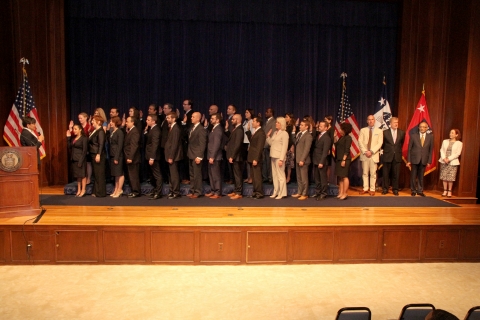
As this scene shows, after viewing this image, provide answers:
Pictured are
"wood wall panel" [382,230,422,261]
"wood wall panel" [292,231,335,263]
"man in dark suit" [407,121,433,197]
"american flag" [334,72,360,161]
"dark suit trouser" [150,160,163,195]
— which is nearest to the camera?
"wood wall panel" [292,231,335,263]

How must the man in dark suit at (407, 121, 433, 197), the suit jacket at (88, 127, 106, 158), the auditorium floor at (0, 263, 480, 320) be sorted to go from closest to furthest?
1. the auditorium floor at (0, 263, 480, 320)
2. the suit jacket at (88, 127, 106, 158)
3. the man in dark suit at (407, 121, 433, 197)

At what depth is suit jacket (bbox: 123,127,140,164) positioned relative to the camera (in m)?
7.66

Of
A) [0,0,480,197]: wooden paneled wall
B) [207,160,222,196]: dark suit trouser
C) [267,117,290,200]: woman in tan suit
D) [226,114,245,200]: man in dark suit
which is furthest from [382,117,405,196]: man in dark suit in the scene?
[207,160,222,196]: dark suit trouser

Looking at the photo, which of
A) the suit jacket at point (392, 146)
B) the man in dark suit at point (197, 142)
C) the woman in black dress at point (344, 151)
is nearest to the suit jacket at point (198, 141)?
the man in dark suit at point (197, 142)

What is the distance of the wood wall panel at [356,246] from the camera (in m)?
6.02

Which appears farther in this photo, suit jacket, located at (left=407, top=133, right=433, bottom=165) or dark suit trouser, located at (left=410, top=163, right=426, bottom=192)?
dark suit trouser, located at (left=410, top=163, right=426, bottom=192)

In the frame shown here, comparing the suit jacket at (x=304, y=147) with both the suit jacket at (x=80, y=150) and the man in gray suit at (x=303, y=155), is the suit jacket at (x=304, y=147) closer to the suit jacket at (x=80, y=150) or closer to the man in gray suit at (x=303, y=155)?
the man in gray suit at (x=303, y=155)

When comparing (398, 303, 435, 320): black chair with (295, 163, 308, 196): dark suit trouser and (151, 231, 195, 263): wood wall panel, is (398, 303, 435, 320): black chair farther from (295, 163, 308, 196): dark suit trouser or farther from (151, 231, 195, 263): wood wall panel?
(295, 163, 308, 196): dark suit trouser

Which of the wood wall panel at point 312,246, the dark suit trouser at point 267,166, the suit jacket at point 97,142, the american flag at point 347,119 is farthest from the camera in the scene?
the american flag at point 347,119

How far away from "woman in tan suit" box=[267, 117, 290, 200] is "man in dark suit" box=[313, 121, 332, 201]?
1.99 feet

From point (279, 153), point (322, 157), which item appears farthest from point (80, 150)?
point (322, 157)

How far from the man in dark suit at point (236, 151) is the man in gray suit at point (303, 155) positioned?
3.46 ft

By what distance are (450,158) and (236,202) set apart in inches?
172

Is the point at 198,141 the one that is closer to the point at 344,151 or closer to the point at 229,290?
the point at 344,151
